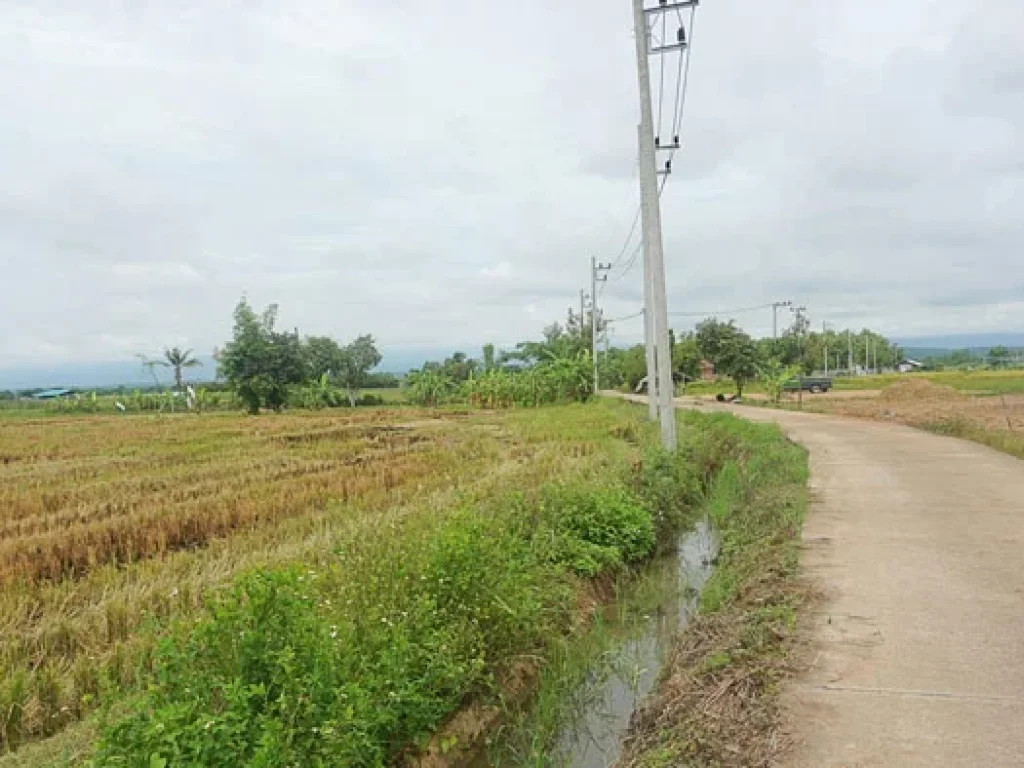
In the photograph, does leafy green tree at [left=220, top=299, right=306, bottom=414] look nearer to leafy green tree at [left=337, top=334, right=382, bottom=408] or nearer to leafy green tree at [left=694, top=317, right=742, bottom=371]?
leafy green tree at [left=337, top=334, right=382, bottom=408]

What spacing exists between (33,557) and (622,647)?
7474mm

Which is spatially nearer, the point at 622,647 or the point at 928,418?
the point at 622,647

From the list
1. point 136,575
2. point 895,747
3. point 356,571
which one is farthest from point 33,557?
point 895,747

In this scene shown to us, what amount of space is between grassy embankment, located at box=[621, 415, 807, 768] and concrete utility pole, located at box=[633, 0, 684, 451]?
15.3ft

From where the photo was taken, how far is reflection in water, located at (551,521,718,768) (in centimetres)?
511

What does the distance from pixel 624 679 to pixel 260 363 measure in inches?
1776

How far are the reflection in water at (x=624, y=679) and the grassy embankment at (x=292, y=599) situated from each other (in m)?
0.55

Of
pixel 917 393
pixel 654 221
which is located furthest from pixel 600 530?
pixel 917 393

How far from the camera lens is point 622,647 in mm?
6805

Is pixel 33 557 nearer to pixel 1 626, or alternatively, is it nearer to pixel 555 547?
pixel 1 626

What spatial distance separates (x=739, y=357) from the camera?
41.5 m

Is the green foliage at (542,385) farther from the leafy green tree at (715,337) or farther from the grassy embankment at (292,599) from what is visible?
the grassy embankment at (292,599)

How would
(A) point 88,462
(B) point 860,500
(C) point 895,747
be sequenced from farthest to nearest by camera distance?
1. (A) point 88,462
2. (B) point 860,500
3. (C) point 895,747

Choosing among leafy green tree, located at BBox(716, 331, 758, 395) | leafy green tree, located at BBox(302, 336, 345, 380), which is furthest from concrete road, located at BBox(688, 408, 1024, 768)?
leafy green tree, located at BBox(302, 336, 345, 380)
